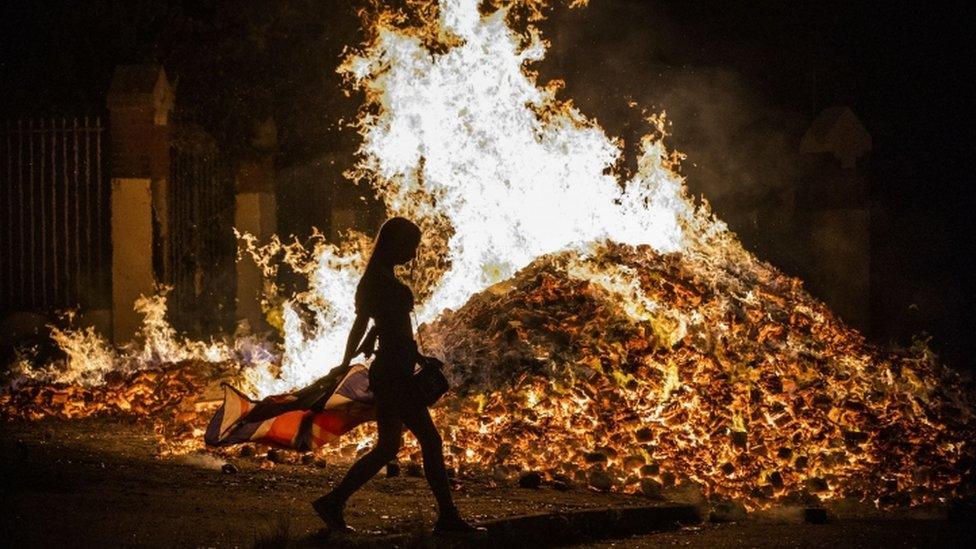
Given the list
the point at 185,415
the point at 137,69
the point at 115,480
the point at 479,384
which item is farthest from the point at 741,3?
the point at 115,480

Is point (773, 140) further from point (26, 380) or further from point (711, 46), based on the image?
point (26, 380)

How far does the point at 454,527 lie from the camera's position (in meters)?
5.71

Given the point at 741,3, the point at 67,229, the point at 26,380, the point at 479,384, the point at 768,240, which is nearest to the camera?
the point at 479,384

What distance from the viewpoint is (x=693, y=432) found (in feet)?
27.4

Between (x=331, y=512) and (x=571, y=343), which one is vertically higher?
(x=571, y=343)

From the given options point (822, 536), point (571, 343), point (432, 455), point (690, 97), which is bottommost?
point (822, 536)

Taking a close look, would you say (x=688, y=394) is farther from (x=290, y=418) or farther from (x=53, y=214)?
(x=53, y=214)

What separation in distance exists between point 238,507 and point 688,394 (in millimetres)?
3962

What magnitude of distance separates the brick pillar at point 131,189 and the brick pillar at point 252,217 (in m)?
4.19

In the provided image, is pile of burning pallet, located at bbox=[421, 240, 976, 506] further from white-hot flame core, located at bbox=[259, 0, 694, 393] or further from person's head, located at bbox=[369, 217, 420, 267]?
person's head, located at bbox=[369, 217, 420, 267]

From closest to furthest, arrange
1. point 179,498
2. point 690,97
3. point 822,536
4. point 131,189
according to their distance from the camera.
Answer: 1. point 822,536
2. point 179,498
3. point 131,189
4. point 690,97

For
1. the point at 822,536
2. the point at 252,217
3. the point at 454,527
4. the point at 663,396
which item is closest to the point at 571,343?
the point at 663,396

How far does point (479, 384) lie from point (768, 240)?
9278mm

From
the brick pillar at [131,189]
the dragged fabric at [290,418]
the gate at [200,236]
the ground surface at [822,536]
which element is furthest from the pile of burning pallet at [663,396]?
the gate at [200,236]
